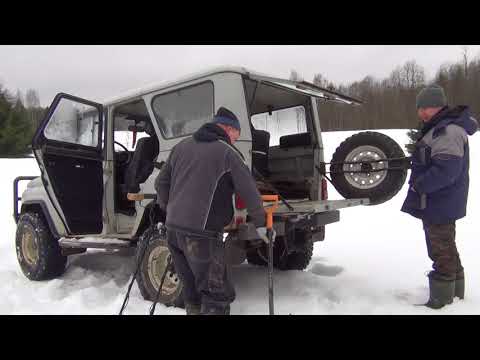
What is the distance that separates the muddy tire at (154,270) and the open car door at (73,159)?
1396 millimetres

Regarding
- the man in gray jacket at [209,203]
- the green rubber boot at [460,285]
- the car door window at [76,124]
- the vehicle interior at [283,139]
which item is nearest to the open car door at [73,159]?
the car door window at [76,124]

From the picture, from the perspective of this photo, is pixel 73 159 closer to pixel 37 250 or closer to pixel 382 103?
pixel 37 250

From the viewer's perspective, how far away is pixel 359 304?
12.9 feet

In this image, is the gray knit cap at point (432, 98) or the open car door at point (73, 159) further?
the open car door at point (73, 159)

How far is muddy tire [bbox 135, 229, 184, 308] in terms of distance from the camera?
159 inches

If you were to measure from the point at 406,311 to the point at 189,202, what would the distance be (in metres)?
2.23

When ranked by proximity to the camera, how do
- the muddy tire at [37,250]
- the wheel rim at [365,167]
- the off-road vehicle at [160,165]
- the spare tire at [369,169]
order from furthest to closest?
1. the muddy tire at [37,250]
2. the wheel rim at [365,167]
3. the spare tire at [369,169]
4. the off-road vehicle at [160,165]

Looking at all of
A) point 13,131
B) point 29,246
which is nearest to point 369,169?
point 29,246

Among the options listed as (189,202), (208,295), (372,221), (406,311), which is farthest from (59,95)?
(372,221)

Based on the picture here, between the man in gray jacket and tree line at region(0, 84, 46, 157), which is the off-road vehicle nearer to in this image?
the man in gray jacket

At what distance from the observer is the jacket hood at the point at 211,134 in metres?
3.04

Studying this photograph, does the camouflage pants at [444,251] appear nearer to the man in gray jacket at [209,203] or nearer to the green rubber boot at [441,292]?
the green rubber boot at [441,292]

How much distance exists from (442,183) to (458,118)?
2.05ft

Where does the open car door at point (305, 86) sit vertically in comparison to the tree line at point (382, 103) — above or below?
below
